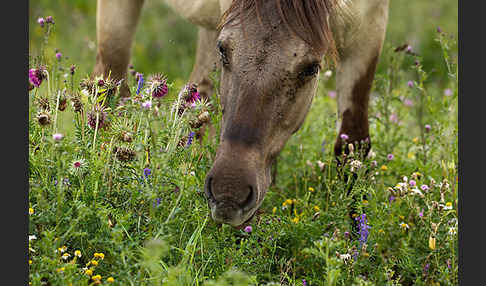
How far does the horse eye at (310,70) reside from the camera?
2.26 m

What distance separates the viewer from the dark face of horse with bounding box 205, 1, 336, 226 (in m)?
1.98

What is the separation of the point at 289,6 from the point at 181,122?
69 centimetres

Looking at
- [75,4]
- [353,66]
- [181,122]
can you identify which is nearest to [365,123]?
[353,66]

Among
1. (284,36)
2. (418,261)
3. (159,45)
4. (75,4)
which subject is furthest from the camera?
(75,4)

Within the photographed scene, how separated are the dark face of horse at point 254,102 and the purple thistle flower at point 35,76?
2.62 ft

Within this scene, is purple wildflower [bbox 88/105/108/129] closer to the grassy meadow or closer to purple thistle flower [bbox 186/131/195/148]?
the grassy meadow

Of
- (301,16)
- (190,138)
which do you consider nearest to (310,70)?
(301,16)

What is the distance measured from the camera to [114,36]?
364 cm

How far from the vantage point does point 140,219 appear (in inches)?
81.4

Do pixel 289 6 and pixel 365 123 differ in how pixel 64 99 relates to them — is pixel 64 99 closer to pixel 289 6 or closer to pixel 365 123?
pixel 289 6

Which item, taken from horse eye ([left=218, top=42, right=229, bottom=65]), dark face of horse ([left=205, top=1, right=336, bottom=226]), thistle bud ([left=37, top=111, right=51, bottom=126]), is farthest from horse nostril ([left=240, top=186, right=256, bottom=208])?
thistle bud ([left=37, top=111, right=51, bottom=126])

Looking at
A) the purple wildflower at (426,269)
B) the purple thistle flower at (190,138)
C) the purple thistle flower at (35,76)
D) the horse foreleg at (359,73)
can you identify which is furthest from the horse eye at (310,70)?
the purple thistle flower at (35,76)

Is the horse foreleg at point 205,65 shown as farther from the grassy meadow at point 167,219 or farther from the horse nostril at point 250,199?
the horse nostril at point 250,199

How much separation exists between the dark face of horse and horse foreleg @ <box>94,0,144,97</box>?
1.54m
